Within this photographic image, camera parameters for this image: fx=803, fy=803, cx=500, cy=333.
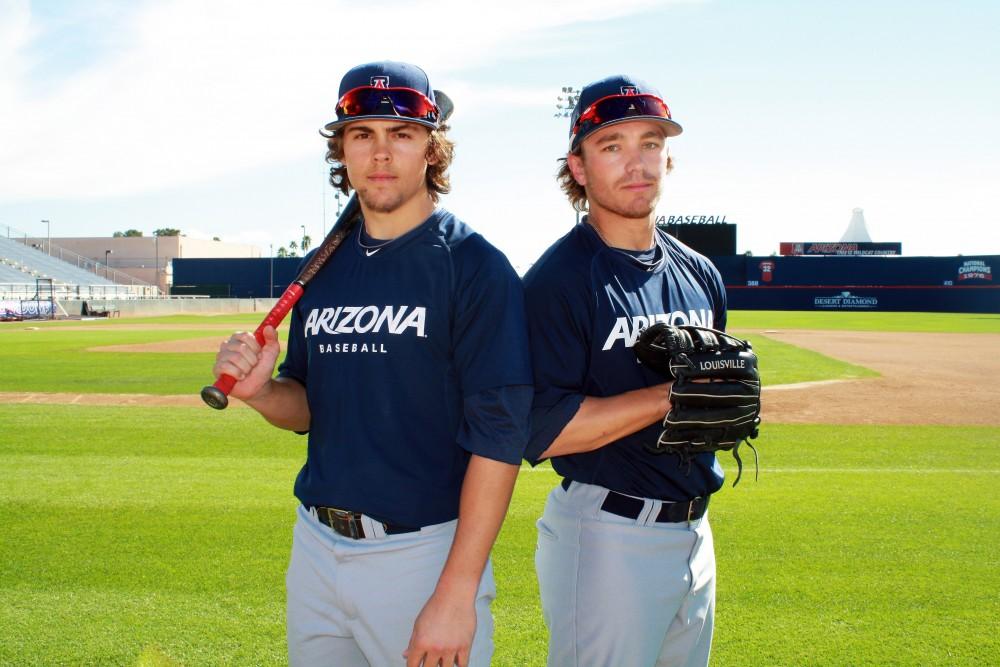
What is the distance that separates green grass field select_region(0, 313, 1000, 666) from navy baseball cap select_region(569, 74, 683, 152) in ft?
7.75

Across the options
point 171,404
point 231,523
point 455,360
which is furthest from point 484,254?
point 171,404

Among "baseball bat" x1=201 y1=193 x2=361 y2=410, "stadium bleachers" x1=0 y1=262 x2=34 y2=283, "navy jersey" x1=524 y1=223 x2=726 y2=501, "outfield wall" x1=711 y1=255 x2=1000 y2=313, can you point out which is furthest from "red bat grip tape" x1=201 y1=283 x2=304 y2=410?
"outfield wall" x1=711 y1=255 x2=1000 y2=313

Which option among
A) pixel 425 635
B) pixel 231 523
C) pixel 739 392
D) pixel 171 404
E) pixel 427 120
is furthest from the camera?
pixel 171 404

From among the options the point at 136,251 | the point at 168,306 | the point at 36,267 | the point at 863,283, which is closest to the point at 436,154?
the point at 168,306

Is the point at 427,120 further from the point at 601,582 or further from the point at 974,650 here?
the point at 974,650

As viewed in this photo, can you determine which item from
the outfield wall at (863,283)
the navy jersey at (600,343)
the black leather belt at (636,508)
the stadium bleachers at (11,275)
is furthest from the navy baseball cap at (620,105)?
the outfield wall at (863,283)

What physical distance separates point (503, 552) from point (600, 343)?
289 cm

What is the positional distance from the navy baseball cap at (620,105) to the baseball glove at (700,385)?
664 millimetres

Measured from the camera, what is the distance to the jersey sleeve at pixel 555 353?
2.20m

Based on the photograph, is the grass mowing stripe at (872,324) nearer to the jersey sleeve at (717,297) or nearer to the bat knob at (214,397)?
the jersey sleeve at (717,297)

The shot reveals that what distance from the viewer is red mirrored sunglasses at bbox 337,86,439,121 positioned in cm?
214

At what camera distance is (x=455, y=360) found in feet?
6.73

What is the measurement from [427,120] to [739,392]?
1195 mm

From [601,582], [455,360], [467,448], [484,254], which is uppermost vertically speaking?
[484,254]
